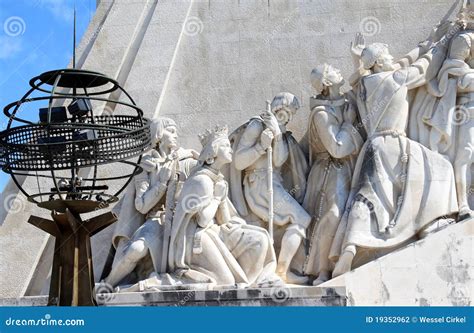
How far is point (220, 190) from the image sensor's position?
11352 mm

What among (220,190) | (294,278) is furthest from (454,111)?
(220,190)

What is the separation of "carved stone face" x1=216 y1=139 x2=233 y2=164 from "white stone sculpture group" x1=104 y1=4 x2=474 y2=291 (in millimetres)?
13

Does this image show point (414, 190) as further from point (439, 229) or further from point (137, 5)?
point (137, 5)

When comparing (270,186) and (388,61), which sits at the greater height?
(388,61)

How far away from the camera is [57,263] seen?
851 centimetres

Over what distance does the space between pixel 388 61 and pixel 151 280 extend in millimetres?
3256

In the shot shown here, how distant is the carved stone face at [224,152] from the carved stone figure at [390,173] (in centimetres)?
125

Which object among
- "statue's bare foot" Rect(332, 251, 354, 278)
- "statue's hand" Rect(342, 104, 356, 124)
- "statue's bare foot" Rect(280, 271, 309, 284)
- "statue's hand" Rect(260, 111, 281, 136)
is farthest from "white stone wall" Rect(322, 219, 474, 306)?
"statue's hand" Rect(260, 111, 281, 136)

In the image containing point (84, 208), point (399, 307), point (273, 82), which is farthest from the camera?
point (273, 82)

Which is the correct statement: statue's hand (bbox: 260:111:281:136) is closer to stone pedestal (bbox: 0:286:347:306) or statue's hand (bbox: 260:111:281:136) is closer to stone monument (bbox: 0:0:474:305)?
stone monument (bbox: 0:0:474:305)

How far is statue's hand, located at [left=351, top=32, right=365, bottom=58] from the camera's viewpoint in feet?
39.8

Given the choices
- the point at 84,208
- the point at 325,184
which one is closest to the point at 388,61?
the point at 325,184

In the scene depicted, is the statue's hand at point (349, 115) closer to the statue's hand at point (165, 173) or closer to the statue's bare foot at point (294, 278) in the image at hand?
the statue's bare foot at point (294, 278)

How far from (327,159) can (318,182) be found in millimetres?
263
